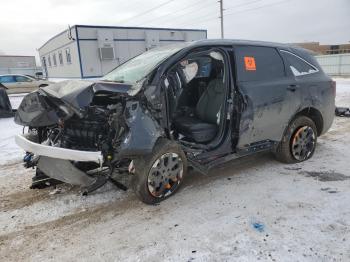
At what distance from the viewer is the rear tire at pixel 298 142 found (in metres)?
4.62

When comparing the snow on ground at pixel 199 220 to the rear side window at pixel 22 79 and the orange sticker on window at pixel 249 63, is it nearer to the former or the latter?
the orange sticker on window at pixel 249 63

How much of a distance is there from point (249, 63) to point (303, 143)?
1646mm

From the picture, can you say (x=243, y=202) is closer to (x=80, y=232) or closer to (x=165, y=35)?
(x=80, y=232)

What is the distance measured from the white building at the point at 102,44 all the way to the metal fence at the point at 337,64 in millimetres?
11664

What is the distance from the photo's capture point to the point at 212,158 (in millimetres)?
3920

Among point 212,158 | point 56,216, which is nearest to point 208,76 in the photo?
point 212,158

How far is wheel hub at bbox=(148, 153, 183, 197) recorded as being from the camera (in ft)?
11.4

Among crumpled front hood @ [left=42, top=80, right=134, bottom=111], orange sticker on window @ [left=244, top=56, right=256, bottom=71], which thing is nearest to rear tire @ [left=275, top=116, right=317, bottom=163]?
orange sticker on window @ [left=244, top=56, right=256, bottom=71]

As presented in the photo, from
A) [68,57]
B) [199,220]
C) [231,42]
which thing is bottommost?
[199,220]

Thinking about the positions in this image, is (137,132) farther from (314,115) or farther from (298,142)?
(314,115)

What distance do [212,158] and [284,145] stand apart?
54.5 inches

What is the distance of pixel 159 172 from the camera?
3.50 metres

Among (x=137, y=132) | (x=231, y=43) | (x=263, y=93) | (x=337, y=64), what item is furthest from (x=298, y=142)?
(x=337, y=64)

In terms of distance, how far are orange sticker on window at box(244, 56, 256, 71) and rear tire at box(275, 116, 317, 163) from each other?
1.10m
